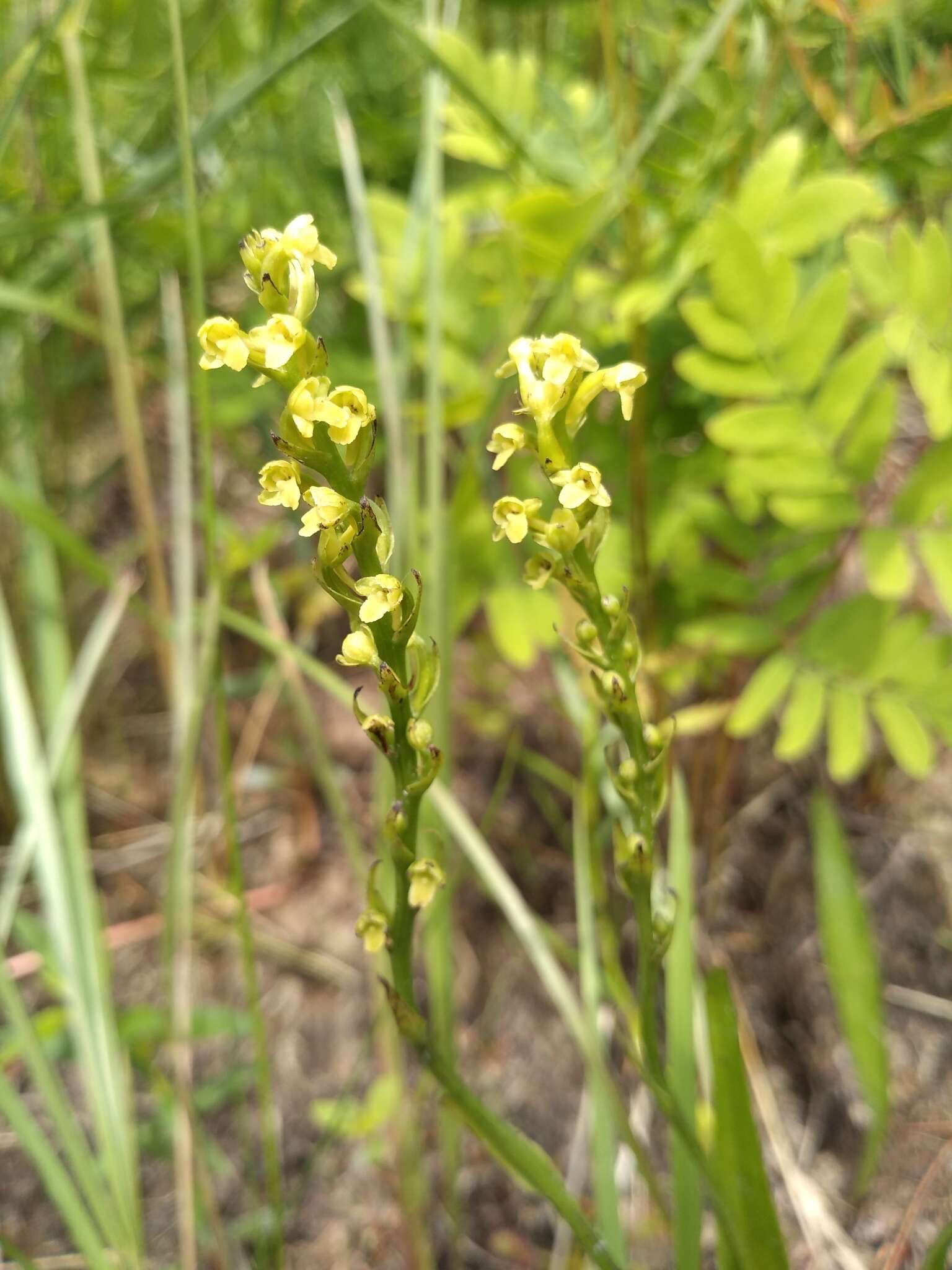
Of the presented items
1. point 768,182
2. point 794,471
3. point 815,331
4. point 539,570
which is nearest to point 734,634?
point 794,471

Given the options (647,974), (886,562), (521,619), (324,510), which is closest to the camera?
(324,510)

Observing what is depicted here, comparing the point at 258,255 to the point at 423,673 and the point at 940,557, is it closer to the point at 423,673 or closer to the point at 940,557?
the point at 423,673

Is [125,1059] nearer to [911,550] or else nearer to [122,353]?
[122,353]

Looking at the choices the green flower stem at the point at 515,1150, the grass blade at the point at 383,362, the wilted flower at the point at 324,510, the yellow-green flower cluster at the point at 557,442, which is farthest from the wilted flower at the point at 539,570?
the grass blade at the point at 383,362

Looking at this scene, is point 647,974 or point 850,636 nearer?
point 647,974

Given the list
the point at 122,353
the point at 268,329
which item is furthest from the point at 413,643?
the point at 122,353

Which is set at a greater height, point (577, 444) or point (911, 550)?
point (577, 444)

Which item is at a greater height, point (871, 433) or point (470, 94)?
point (470, 94)
